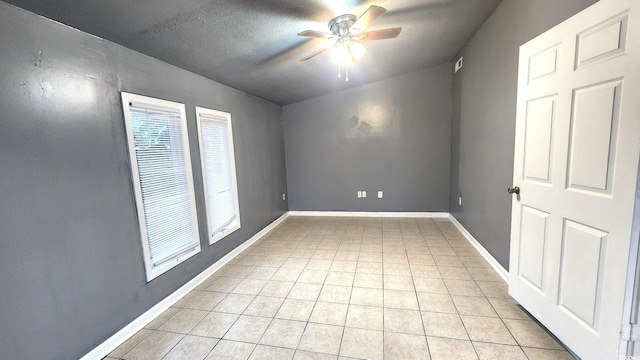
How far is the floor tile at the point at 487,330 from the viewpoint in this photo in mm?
1704

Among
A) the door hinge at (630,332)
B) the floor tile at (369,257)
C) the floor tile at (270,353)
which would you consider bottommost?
the floor tile at (270,353)

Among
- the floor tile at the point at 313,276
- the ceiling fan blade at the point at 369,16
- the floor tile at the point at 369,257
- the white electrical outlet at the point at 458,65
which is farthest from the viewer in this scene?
the white electrical outlet at the point at 458,65

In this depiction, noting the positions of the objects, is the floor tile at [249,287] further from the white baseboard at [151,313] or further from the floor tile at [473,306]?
the floor tile at [473,306]

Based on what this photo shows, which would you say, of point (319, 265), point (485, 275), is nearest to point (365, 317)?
point (319, 265)

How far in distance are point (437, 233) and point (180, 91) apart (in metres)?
3.82

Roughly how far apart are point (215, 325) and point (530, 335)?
91.4 inches

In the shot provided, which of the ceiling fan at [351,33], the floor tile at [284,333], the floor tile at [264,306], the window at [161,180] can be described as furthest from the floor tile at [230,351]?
the ceiling fan at [351,33]

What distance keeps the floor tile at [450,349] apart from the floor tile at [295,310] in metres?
0.93

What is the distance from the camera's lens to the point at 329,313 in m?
2.06

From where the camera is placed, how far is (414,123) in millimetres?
4422

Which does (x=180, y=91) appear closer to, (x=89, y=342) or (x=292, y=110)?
(x=89, y=342)

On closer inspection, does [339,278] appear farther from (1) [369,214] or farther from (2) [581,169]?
(1) [369,214]

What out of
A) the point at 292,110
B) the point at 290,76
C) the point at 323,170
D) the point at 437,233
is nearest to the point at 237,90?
the point at 290,76

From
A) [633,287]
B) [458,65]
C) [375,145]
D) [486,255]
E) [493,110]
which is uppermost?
[458,65]
